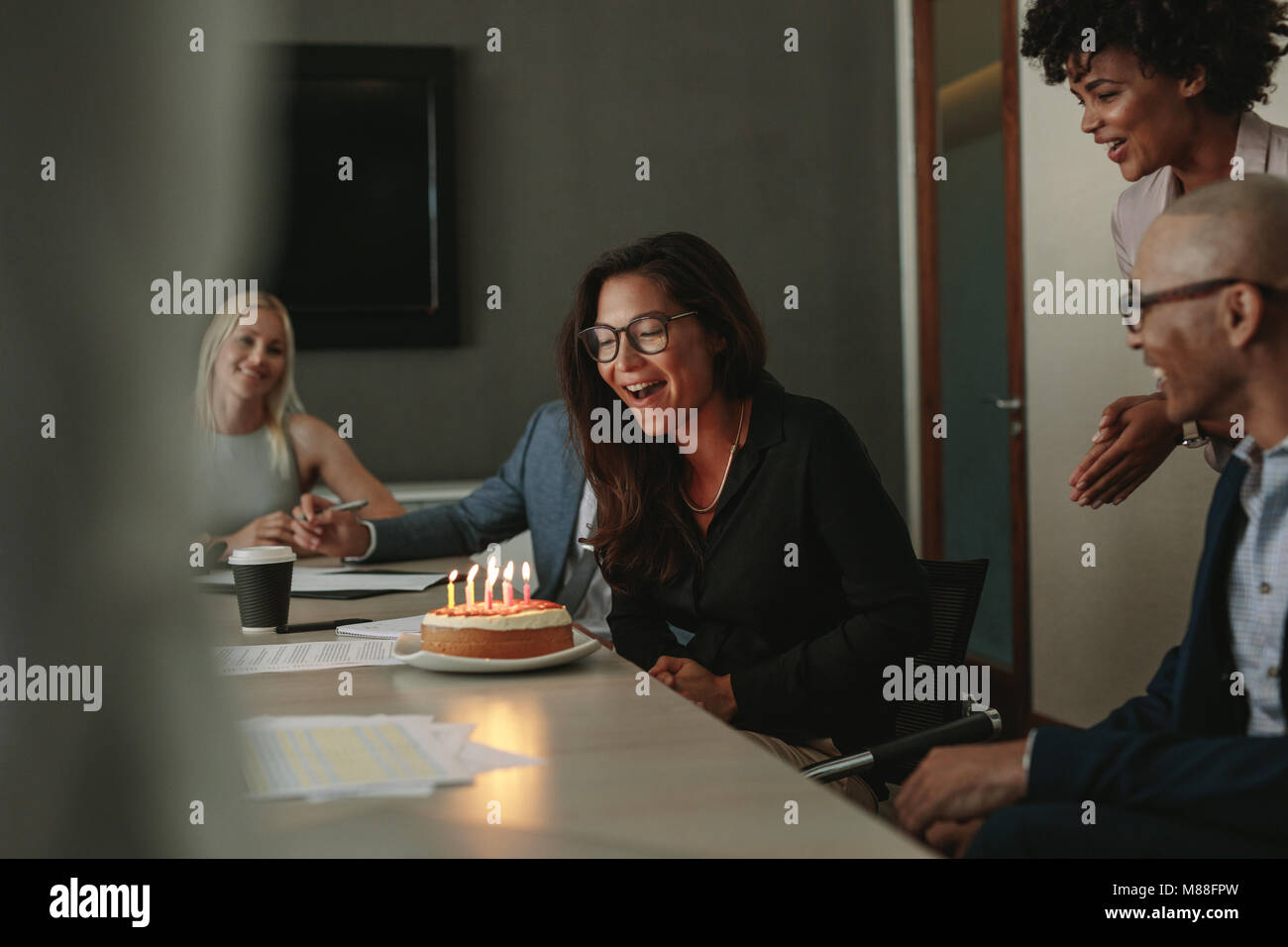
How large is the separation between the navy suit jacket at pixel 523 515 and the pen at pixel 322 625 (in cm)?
67

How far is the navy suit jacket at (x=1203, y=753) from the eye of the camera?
952 mm

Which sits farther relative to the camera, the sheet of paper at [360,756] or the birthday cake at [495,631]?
the birthday cake at [495,631]

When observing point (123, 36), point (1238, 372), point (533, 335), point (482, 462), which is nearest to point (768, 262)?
point (533, 335)

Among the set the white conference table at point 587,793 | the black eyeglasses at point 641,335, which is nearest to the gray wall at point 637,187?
the black eyeglasses at point 641,335

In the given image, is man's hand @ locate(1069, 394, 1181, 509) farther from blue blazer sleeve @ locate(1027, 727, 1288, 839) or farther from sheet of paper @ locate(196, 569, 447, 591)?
sheet of paper @ locate(196, 569, 447, 591)

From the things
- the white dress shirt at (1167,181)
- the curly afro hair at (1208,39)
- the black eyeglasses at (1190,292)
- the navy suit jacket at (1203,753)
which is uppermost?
the curly afro hair at (1208,39)

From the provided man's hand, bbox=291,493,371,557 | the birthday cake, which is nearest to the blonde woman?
man's hand, bbox=291,493,371,557

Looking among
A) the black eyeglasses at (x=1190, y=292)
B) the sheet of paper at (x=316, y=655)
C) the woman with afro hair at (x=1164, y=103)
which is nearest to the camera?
the black eyeglasses at (x=1190, y=292)

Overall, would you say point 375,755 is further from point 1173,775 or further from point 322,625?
point 322,625

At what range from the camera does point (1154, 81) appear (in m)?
1.92

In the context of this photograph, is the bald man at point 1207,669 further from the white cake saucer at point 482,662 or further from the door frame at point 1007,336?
the door frame at point 1007,336

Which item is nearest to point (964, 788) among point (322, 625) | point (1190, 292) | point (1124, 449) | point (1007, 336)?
point (1190, 292)

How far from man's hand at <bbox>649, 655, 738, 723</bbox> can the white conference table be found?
0.91ft
